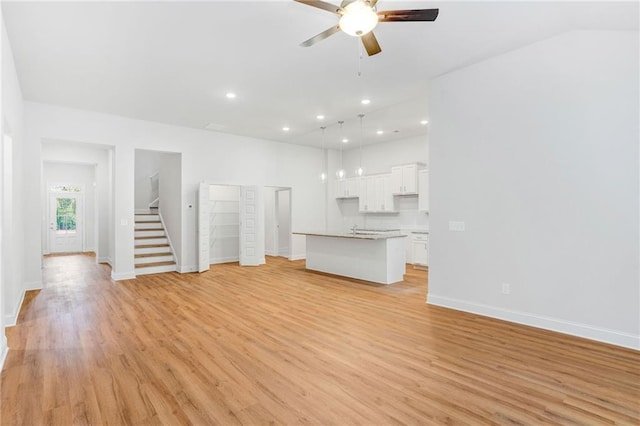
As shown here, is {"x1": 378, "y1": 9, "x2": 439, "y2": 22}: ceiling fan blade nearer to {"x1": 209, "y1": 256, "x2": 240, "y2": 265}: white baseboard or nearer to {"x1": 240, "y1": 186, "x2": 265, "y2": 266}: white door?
{"x1": 240, "y1": 186, "x2": 265, "y2": 266}: white door

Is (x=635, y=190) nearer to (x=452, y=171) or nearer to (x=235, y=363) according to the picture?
(x=452, y=171)

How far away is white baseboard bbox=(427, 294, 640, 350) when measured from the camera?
322cm

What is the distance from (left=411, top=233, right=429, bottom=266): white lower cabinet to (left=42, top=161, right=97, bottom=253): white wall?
994cm

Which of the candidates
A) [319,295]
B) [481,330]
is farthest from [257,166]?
[481,330]

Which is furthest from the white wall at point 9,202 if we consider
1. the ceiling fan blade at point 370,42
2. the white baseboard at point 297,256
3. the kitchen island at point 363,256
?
the white baseboard at point 297,256

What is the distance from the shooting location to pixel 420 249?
305 inches

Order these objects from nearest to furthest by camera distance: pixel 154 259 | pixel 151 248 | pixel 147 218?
pixel 154 259 < pixel 151 248 < pixel 147 218

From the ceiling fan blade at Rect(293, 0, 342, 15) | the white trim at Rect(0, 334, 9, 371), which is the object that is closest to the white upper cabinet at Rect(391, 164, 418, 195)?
the ceiling fan blade at Rect(293, 0, 342, 15)

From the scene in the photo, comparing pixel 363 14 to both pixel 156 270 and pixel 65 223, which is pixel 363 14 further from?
pixel 65 223

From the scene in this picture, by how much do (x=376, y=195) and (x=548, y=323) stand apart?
221 inches

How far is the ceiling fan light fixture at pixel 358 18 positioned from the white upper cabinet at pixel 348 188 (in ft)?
22.7

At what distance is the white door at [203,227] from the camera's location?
24.1 feet

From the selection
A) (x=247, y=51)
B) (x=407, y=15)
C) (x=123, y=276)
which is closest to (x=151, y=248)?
(x=123, y=276)

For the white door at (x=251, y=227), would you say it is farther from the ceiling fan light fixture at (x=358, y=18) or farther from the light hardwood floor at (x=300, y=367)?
the ceiling fan light fixture at (x=358, y=18)
